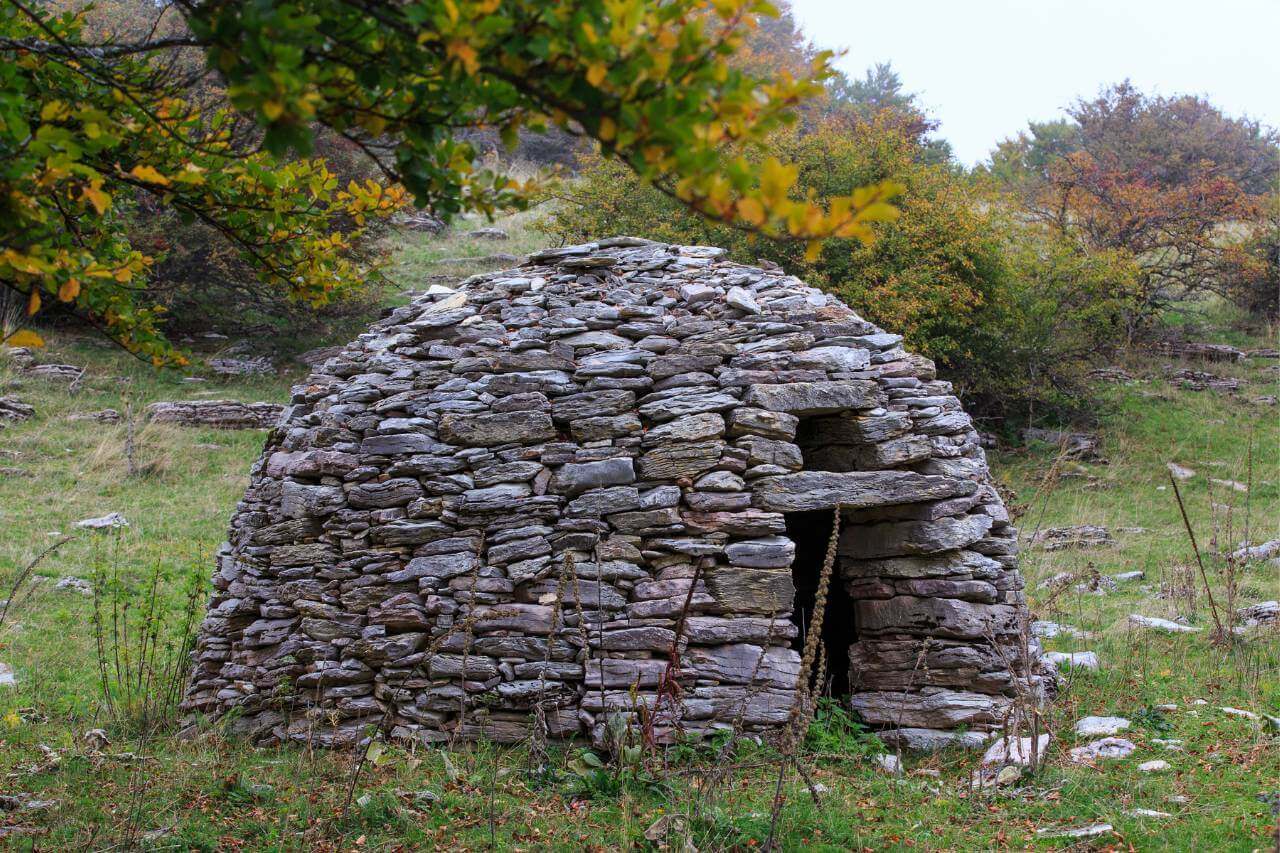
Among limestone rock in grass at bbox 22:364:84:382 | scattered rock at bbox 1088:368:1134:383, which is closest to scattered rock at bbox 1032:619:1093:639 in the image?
scattered rock at bbox 1088:368:1134:383

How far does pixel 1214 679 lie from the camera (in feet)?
21.5

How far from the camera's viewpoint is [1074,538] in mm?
10969

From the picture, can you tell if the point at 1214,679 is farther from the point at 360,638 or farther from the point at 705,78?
the point at 705,78

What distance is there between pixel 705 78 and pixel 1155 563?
382 inches

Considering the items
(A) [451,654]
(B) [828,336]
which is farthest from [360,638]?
(B) [828,336]

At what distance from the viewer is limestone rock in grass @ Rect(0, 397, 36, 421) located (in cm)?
1378

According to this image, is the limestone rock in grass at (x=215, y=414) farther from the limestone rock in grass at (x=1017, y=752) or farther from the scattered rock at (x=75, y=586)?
the limestone rock in grass at (x=1017, y=752)

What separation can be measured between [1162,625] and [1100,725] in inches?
99.4

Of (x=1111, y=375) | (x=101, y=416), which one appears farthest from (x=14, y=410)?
(x=1111, y=375)

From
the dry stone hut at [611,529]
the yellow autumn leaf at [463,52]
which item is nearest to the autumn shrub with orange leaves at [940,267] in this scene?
the dry stone hut at [611,529]

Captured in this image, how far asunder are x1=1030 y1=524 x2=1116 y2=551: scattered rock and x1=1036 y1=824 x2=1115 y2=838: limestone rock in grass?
21.8ft

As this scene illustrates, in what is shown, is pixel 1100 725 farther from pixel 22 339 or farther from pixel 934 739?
pixel 22 339

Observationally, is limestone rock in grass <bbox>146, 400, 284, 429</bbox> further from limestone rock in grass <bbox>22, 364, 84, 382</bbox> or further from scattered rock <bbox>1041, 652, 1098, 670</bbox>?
scattered rock <bbox>1041, 652, 1098, 670</bbox>

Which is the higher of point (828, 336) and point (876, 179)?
point (876, 179)
